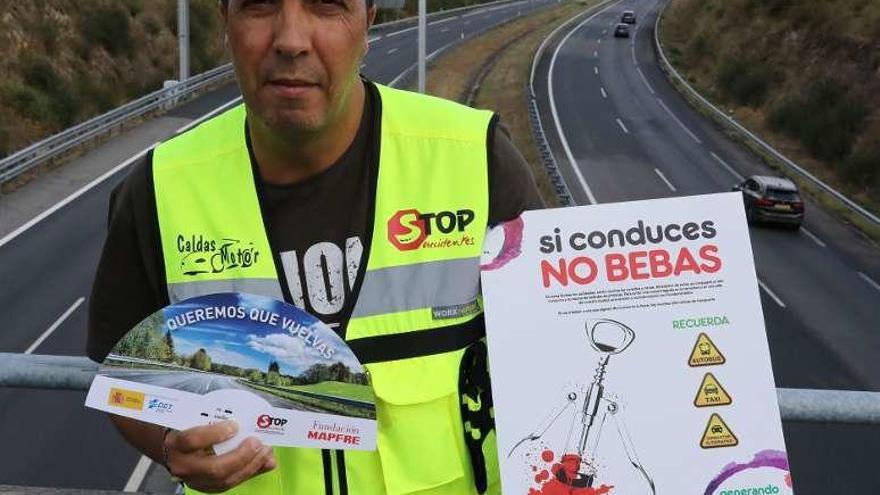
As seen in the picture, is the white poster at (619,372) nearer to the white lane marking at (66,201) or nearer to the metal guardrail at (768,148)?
the white lane marking at (66,201)

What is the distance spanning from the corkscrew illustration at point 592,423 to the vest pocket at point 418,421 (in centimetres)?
17

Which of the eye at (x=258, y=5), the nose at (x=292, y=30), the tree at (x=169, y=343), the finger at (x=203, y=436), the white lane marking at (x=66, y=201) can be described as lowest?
the finger at (x=203, y=436)

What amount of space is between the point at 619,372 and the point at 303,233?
86cm

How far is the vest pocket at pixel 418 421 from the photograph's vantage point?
202 cm

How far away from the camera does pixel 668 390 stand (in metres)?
2.06

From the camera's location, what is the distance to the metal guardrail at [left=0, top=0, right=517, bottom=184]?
22.9m

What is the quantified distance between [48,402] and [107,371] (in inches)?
445

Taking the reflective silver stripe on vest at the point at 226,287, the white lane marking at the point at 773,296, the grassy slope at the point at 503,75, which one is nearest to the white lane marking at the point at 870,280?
the white lane marking at the point at 773,296

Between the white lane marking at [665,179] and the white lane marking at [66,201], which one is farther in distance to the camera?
the white lane marking at [665,179]

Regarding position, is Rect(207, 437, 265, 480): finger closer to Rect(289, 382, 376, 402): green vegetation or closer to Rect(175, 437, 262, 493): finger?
Rect(175, 437, 262, 493): finger

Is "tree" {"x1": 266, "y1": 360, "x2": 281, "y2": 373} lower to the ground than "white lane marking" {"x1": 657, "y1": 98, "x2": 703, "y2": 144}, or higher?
lower

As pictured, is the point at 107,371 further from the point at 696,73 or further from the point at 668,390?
the point at 696,73

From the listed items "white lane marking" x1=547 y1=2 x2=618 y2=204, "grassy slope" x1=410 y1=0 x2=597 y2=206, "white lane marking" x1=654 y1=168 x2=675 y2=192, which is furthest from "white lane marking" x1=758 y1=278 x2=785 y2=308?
"white lane marking" x1=654 y1=168 x2=675 y2=192

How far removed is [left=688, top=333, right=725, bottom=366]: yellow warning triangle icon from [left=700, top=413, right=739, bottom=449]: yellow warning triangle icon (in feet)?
0.42
